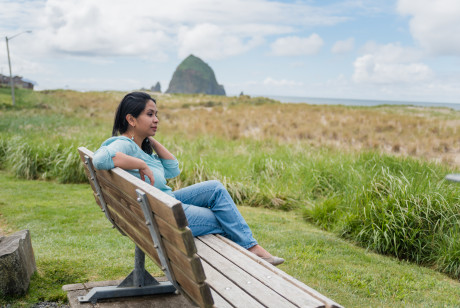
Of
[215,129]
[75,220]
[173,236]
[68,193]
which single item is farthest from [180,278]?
[215,129]

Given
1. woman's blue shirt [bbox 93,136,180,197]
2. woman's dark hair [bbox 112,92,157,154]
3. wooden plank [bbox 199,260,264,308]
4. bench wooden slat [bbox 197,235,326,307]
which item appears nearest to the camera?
bench wooden slat [bbox 197,235,326,307]

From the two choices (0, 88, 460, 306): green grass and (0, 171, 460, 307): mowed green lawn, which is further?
(0, 88, 460, 306): green grass

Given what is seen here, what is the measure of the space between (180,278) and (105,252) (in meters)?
3.22

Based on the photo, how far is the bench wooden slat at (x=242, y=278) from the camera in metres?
2.33

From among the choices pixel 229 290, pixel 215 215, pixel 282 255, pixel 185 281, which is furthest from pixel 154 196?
pixel 282 255

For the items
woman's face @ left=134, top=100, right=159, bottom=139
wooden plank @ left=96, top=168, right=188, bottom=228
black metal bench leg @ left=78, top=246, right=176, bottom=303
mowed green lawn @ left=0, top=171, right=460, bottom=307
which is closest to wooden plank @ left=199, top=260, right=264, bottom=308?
wooden plank @ left=96, top=168, right=188, bottom=228

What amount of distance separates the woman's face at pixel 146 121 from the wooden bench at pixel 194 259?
454 millimetres

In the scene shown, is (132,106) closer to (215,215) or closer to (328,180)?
(215,215)

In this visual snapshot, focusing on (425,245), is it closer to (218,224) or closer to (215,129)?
(218,224)

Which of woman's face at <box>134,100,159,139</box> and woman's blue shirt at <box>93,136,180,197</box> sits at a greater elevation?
woman's face at <box>134,100,159,139</box>

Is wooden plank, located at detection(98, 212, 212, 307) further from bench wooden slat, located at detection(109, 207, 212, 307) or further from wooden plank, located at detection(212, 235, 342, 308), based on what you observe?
wooden plank, located at detection(212, 235, 342, 308)

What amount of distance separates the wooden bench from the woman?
0.13 meters

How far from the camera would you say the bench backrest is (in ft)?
6.86

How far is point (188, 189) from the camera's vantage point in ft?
12.0
